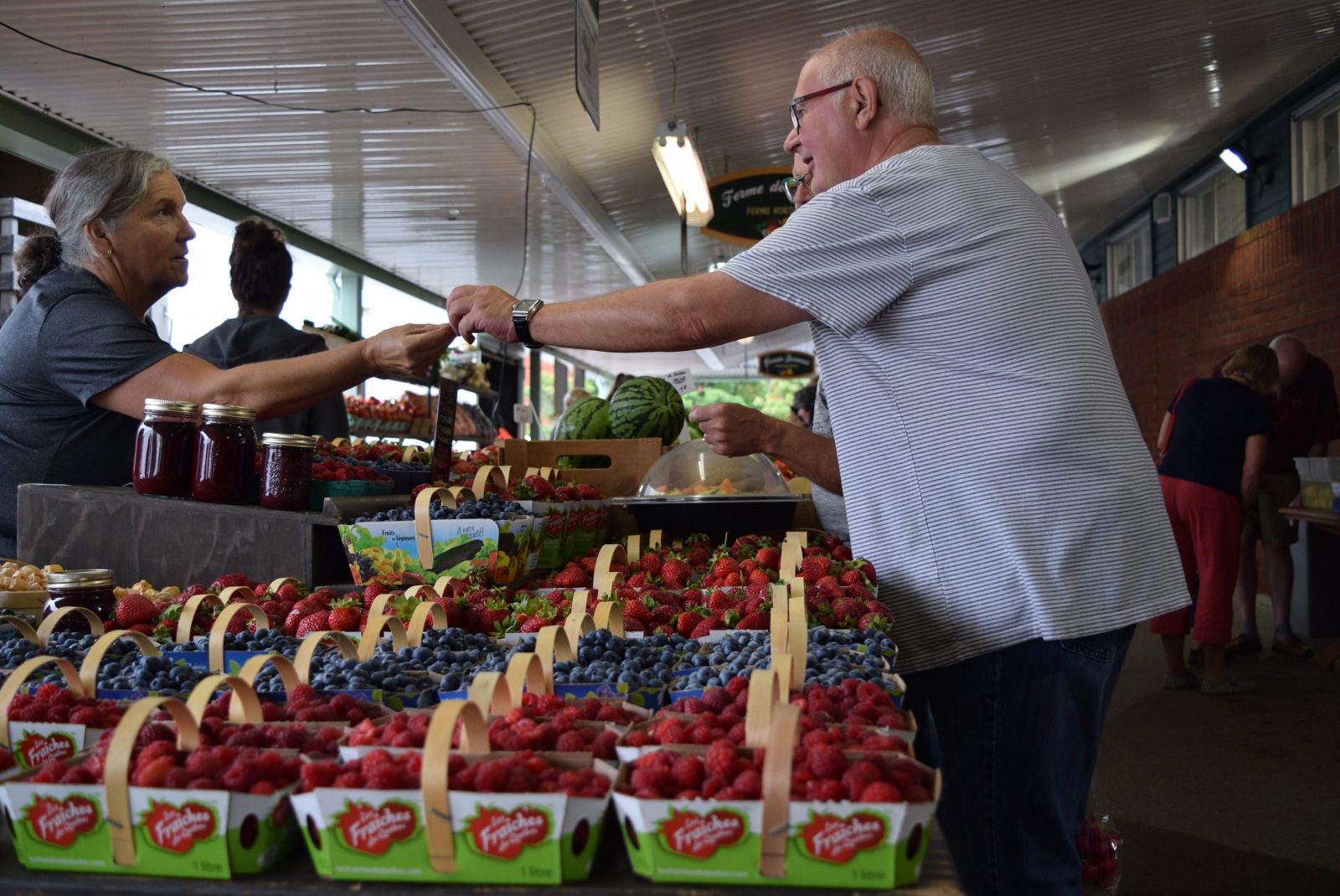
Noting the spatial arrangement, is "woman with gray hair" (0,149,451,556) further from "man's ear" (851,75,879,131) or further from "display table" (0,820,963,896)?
"display table" (0,820,963,896)

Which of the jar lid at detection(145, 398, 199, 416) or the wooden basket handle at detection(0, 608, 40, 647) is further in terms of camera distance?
the jar lid at detection(145, 398, 199, 416)

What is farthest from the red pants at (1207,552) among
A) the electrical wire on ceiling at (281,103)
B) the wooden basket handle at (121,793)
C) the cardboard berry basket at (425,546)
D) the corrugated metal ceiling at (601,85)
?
the wooden basket handle at (121,793)

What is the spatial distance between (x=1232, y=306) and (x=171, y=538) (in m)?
8.69

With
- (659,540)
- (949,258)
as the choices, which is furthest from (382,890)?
(659,540)

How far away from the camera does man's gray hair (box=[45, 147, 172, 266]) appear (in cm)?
266

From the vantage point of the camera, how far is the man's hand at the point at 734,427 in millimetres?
2494

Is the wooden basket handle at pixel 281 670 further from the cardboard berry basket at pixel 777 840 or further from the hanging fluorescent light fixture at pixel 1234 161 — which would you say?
the hanging fluorescent light fixture at pixel 1234 161

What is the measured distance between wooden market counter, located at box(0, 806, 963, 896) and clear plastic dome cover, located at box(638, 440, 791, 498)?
6.92 feet

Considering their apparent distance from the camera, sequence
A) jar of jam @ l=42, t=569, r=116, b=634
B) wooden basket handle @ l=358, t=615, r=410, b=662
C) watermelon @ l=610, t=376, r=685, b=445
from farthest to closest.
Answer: watermelon @ l=610, t=376, r=685, b=445
jar of jam @ l=42, t=569, r=116, b=634
wooden basket handle @ l=358, t=615, r=410, b=662

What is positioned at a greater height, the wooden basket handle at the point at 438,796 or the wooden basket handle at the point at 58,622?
the wooden basket handle at the point at 58,622

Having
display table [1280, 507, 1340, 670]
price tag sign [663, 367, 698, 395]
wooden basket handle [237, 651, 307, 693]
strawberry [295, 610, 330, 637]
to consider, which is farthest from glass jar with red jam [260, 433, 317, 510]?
display table [1280, 507, 1340, 670]

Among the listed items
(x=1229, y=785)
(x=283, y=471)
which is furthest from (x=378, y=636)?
(x=1229, y=785)

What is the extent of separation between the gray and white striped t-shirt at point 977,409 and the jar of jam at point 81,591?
1.28 metres

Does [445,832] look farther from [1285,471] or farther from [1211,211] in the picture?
[1211,211]
